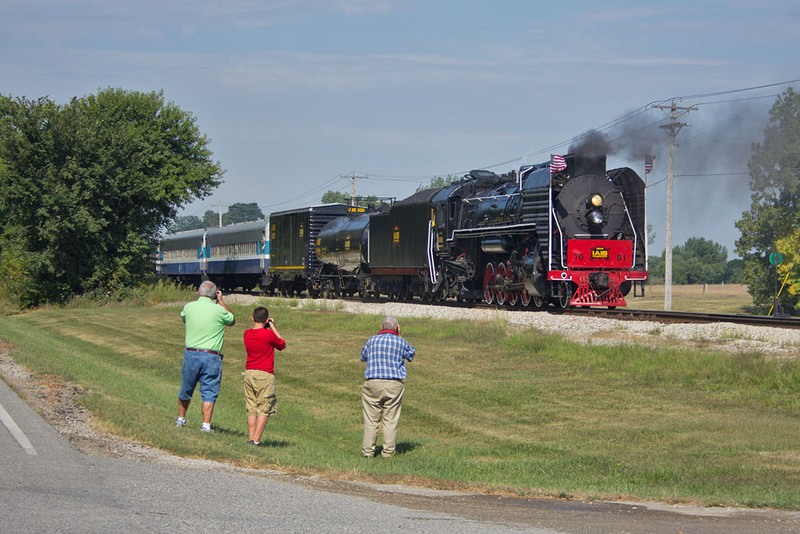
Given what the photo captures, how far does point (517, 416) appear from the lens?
1327cm

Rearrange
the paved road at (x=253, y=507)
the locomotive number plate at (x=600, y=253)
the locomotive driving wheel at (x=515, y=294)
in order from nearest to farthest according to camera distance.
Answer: the paved road at (x=253, y=507)
the locomotive number plate at (x=600, y=253)
the locomotive driving wheel at (x=515, y=294)

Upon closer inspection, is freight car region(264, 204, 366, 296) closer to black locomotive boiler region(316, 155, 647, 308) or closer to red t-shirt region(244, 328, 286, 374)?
black locomotive boiler region(316, 155, 647, 308)

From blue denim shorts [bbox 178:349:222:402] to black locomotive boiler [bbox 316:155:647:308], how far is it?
49.8 ft

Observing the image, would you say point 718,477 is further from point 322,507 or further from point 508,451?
point 322,507

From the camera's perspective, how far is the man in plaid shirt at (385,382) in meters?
10.8

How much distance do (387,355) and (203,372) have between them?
2.42 m

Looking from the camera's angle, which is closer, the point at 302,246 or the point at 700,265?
the point at 302,246

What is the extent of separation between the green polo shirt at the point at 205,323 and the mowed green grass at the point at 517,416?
1208 millimetres

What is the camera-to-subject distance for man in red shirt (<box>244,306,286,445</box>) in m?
10.8

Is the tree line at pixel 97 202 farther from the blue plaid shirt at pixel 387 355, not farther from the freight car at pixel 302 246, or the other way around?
the blue plaid shirt at pixel 387 355

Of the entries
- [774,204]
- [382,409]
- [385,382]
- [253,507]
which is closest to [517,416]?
[382,409]

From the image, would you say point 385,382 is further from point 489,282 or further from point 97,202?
point 97,202

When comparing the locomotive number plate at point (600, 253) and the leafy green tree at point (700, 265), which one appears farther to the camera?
the leafy green tree at point (700, 265)

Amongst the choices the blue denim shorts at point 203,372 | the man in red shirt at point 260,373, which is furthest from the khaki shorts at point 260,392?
the blue denim shorts at point 203,372
